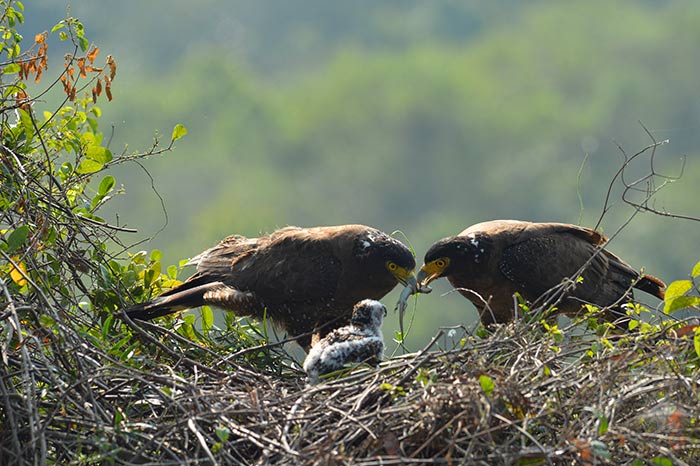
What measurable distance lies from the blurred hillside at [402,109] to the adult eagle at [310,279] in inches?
1275

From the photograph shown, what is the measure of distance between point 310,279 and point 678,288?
8.59 feet

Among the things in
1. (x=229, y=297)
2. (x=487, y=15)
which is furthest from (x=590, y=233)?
(x=487, y=15)

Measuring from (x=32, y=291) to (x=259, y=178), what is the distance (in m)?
62.8

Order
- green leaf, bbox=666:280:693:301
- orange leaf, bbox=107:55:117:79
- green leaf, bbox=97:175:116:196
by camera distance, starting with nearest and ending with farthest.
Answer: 1. green leaf, bbox=666:280:693:301
2. orange leaf, bbox=107:55:117:79
3. green leaf, bbox=97:175:116:196

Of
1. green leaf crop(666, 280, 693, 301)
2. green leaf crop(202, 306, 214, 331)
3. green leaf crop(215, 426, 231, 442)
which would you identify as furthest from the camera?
green leaf crop(202, 306, 214, 331)

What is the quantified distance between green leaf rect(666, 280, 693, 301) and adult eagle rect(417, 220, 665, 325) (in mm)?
2029

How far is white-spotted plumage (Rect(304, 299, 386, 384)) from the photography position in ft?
17.7

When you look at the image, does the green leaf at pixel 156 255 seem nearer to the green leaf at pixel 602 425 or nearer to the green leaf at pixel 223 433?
the green leaf at pixel 223 433

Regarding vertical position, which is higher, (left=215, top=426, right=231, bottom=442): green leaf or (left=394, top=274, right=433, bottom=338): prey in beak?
(left=394, top=274, right=433, bottom=338): prey in beak

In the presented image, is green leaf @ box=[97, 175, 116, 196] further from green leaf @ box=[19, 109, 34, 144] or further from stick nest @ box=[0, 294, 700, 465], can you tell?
stick nest @ box=[0, 294, 700, 465]

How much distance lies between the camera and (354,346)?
218 inches

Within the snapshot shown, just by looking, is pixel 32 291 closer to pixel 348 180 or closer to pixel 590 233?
pixel 590 233

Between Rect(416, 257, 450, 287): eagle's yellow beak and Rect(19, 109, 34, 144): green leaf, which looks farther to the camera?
Rect(416, 257, 450, 287): eagle's yellow beak

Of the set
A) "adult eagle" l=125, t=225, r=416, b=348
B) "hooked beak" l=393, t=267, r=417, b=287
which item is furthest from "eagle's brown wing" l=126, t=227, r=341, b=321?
"hooked beak" l=393, t=267, r=417, b=287
